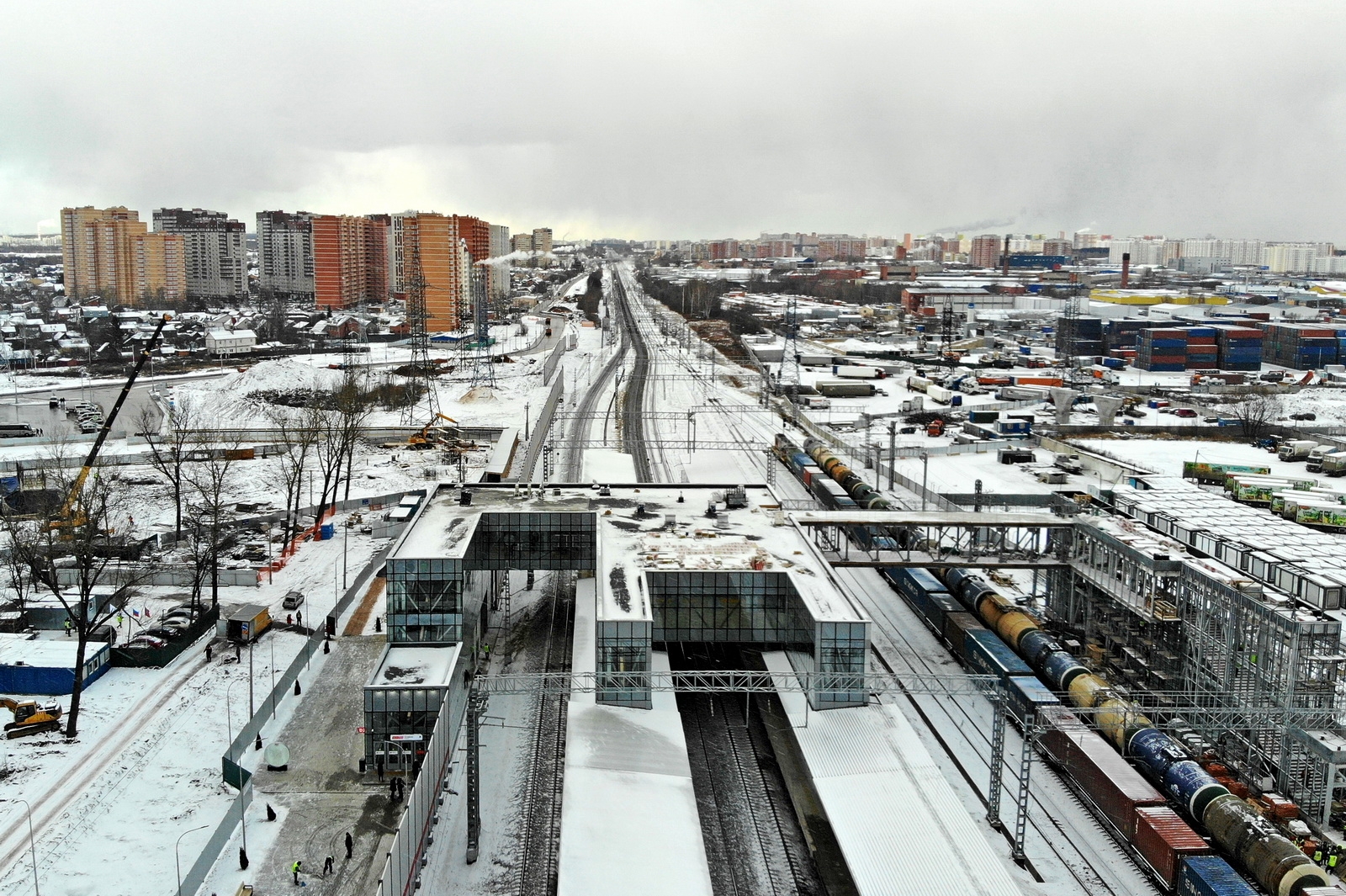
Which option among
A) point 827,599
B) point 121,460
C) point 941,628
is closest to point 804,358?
point 121,460

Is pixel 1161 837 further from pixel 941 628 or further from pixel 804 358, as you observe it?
pixel 804 358

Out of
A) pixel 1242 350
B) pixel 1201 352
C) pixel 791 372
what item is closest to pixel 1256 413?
pixel 1201 352

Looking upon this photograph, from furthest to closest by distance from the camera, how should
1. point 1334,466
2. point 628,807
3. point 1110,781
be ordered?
point 1334,466 < point 1110,781 < point 628,807

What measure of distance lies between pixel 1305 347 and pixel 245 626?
8230 cm

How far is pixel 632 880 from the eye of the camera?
15.3 metres

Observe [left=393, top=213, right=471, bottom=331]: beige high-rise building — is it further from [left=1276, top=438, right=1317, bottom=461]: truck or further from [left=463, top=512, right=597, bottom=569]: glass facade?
[left=463, top=512, right=597, bottom=569]: glass facade

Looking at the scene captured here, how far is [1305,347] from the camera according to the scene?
82500 mm

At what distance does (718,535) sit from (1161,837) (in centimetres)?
1246

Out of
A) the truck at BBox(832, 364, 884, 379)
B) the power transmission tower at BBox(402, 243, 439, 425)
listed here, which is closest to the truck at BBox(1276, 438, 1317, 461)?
the truck at BBox(832, 364, 884, 379)

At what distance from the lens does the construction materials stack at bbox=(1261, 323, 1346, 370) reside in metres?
82.1

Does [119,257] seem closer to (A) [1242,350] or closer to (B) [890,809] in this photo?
(A) [1242,350]

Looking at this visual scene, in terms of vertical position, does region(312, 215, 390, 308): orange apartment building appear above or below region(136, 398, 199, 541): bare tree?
above

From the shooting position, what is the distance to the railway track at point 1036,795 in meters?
17.1

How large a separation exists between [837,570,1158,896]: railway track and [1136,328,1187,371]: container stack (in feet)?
211
